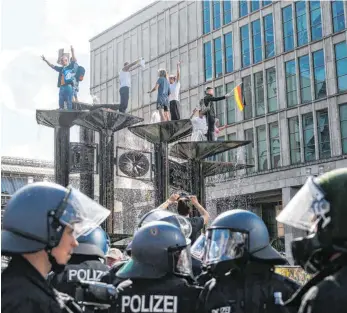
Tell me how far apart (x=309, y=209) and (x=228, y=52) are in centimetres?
3537

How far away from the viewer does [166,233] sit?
13.9ft

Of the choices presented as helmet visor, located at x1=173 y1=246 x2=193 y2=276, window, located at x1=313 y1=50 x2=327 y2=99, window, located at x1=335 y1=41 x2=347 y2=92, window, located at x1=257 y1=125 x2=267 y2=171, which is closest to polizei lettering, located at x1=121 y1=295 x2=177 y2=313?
helmet visor, located at x1=173 y1=246 x2=193 y2=276

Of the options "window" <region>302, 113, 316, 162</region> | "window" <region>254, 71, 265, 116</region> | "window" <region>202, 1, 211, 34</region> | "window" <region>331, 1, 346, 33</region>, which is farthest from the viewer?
"window" <region>202, 1, 211, 34</region>

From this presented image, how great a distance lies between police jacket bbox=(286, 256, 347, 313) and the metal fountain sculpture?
415 inches

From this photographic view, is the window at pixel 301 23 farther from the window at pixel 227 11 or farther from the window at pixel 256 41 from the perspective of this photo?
the window at pixel 227 11

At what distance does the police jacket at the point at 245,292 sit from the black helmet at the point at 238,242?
0.10 meters

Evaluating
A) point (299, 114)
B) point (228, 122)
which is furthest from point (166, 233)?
point (228, 122)

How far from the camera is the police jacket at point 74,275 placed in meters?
4.68

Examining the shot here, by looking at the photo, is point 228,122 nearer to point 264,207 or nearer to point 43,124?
point 264,207

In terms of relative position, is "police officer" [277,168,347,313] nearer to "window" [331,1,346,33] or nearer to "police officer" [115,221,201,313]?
"police officer" [115,221,201,313]

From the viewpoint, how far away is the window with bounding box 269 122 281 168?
33.3 m

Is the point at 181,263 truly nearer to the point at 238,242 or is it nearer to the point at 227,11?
the point at 238,242

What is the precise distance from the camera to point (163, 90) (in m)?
14.6

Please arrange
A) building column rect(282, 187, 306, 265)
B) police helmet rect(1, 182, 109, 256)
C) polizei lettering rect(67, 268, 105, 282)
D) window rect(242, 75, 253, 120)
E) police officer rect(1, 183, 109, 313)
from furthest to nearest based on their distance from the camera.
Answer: window rect(242, 75, 253, 120) < building column rect(282, 187, 306, 265) < polizei lettering rect(67, 268, 105, 282) < police helmet rect(1, 182, 109, 256) < police officer rect(1, 183, 109, 313)
